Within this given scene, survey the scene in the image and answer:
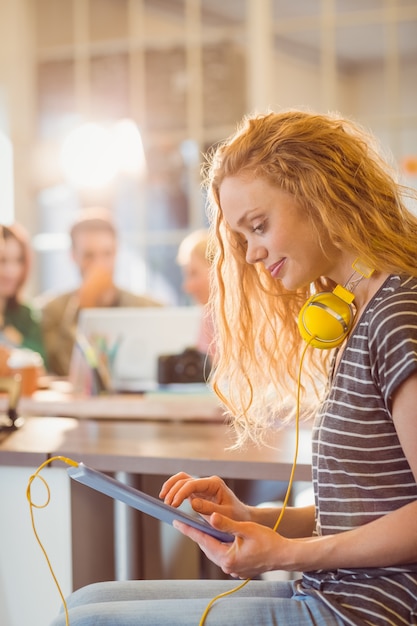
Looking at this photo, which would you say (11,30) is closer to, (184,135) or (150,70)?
Result: (150,70)

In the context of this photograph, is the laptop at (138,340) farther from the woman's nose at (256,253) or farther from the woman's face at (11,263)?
the woman's nose at (256,253)

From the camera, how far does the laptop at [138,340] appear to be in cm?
300

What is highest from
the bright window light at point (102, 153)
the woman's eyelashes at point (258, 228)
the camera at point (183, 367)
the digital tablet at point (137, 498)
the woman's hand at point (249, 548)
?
the bright window light at point (102, 153)

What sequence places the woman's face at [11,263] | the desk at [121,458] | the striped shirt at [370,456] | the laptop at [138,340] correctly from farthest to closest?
1. the woman's face at [11,263]
2. the laptop at [138,340]
3. the desk at [121,458]
4. the striped shirt at [370,456]

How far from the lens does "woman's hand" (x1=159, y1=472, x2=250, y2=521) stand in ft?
3.96

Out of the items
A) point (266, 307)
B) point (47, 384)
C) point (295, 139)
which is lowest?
point (47, 384)

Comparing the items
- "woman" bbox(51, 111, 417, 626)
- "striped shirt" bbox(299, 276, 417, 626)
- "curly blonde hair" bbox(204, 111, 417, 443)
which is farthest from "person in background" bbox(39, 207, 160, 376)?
"striped shirt" bbox(299, 276, 417, 626)

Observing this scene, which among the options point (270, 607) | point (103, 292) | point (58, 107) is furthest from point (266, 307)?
point (58, 107)

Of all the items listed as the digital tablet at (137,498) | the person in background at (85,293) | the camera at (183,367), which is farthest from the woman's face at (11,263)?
the digital tablet at (137,498)

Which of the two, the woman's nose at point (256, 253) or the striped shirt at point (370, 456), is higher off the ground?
the woman's nose at point (256, 253)

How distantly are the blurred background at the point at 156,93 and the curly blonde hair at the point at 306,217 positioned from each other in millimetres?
3241

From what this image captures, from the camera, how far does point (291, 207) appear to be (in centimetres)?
119

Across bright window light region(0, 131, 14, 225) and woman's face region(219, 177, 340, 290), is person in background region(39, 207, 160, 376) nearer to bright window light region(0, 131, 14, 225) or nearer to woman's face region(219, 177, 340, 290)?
bright window light region(0, 131, 14, 225)

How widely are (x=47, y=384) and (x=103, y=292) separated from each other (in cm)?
86
